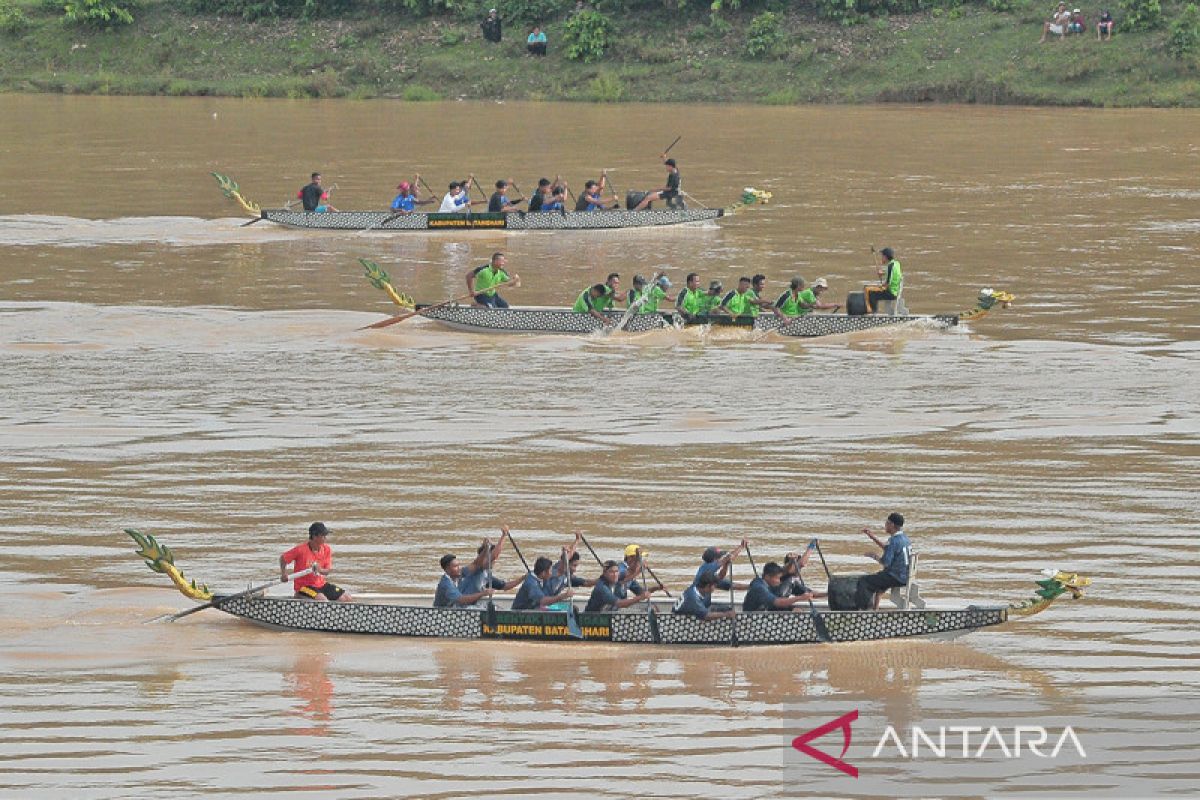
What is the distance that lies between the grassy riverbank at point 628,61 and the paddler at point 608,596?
40422mm

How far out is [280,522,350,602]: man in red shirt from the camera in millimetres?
15805

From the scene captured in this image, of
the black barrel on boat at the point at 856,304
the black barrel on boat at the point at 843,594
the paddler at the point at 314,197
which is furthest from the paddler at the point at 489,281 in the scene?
the black barrel on boat at the point at 843,594

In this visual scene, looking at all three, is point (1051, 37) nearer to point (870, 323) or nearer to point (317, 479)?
point (870, 323)

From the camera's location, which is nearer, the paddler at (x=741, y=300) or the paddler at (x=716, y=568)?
the paddler at (x=716, y=568)

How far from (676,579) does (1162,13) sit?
42150mm

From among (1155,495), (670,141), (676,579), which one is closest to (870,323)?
(1155,495)

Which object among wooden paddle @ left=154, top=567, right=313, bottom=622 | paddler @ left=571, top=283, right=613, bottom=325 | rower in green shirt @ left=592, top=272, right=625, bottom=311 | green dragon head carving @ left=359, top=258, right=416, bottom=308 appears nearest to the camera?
wooden paddle @ left=154, top=567, right=313, bottom=622

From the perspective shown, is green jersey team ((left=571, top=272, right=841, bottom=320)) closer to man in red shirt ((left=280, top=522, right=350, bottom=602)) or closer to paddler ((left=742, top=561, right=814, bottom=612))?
man in red shirt ((left=280, top=522, right=350, bottom=602))

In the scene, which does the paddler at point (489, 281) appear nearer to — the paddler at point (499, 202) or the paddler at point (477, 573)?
the paddler at point (499, 202)

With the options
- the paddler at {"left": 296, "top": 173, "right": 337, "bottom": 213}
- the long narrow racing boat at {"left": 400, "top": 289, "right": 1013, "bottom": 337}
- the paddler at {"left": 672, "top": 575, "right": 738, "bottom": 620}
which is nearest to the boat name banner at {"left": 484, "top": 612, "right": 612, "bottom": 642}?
the paddler at {"left": 672, "top": 575, "right": 738, "bottom": 620}

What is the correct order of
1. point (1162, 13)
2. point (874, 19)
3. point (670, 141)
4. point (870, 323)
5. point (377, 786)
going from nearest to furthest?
point (377, 786)
point (870, 323)
point (670, 141)
point (1162, 13)
point (874, 19)

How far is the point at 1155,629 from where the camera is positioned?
15.1 m

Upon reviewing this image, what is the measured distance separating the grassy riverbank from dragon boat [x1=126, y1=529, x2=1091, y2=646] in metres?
40.1

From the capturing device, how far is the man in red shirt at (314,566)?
15.8 m
